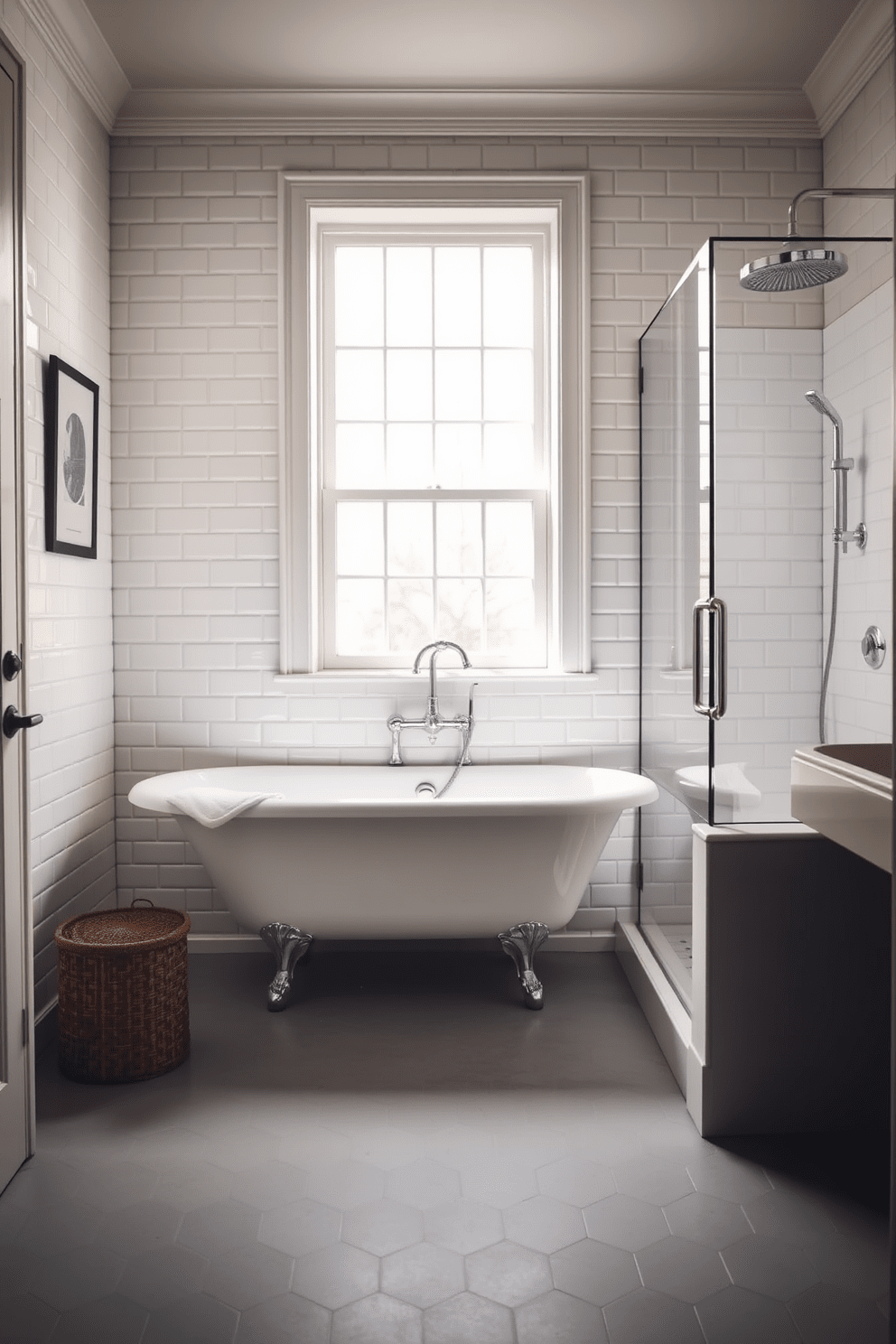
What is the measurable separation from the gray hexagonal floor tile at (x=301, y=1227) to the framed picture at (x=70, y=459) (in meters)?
1.94

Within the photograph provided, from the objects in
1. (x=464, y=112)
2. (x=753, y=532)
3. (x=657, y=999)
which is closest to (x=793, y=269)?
(x=753, y=532)

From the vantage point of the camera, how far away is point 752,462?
2627 mm

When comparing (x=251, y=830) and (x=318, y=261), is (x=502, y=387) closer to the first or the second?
(x=318, y=261)

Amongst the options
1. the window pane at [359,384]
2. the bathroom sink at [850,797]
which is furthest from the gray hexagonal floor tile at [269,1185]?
the window pane at [359,384]

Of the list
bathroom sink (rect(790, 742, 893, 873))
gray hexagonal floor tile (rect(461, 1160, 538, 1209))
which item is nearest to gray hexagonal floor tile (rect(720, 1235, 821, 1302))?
gray hexagonal floor tile (rect(461, 1160, 538, 1209))

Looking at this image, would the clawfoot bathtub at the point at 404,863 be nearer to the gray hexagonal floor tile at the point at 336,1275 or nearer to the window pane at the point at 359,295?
the gray hexagonal floor tile at the point at 336,1275

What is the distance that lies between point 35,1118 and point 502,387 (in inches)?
112

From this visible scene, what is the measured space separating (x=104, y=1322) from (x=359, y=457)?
9.31 ft

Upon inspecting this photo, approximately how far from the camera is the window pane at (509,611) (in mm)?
3725

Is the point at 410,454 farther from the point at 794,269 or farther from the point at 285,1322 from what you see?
the point at 285,1322

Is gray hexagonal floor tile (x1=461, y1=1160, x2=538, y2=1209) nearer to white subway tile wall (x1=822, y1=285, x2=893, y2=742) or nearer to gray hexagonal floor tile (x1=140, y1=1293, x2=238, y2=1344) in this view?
gray hexagonal floor tile (x1=140, y1=1293, x2=238, y2=1344)

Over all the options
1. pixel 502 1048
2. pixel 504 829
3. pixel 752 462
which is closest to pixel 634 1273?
pixel 502 1048

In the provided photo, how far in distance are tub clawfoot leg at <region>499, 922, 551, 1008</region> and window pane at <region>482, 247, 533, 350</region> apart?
7.10 ft

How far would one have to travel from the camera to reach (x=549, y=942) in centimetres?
354
